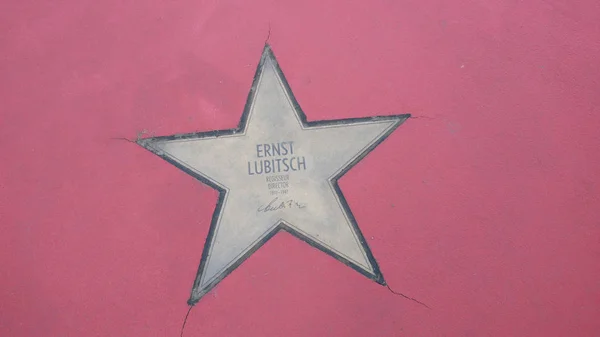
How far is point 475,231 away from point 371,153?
2.38 ft

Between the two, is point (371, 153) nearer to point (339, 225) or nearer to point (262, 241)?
point (339, 225)

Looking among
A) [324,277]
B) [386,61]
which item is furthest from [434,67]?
[324,277]

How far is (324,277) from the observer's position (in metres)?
2.30

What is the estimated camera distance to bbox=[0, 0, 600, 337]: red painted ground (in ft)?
7.52

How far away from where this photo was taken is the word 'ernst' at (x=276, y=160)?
228cm

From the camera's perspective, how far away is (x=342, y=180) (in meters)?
2.34

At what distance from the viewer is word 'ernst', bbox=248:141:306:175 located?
2.28 m

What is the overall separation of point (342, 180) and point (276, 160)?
388mm
